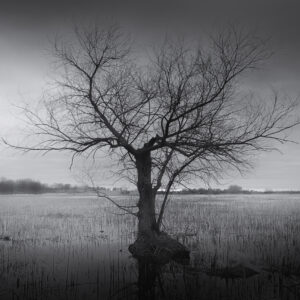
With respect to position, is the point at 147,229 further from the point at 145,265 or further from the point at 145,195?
the point at 145,265

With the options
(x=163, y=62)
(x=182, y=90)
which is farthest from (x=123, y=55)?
(x=182, y=90)

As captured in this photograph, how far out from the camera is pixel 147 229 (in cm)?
1392

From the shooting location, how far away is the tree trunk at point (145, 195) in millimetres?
13906

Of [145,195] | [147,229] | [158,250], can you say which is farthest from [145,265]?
[145,195]

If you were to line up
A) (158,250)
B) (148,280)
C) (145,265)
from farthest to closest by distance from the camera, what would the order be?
(158,250) < (145,265) < (148,280)

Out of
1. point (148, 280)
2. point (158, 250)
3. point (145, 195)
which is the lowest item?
point (148, 280)

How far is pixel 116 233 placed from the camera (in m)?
19.2

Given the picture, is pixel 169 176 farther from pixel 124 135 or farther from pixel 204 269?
pixel 204 269

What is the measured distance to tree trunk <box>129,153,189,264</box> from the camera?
13539 millimetres

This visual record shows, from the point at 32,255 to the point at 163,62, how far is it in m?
9.23

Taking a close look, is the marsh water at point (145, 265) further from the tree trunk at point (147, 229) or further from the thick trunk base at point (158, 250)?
the tree trunk at point (147, 229)

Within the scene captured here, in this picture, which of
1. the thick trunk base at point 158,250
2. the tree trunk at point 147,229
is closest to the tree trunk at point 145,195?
the tree trunk at point 147,229

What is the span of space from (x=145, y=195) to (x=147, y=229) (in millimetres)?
1379

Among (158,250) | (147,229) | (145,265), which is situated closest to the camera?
(145,265)
